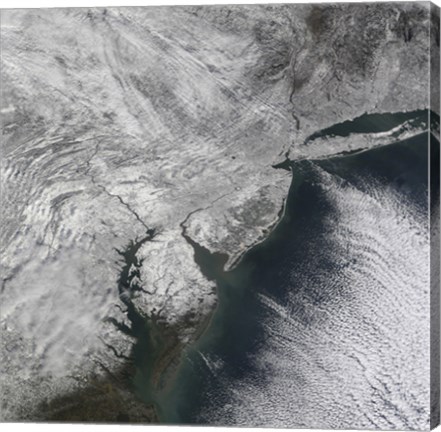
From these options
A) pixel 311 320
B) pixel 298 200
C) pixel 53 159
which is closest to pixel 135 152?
pixel 53 159

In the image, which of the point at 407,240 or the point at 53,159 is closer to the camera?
the point at 407,240

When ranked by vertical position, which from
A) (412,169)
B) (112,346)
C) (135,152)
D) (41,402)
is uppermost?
(412,169)

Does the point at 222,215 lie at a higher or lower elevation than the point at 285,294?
higher

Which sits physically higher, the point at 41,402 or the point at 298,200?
the point at 298,200

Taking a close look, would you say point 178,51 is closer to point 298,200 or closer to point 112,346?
point 298,200
